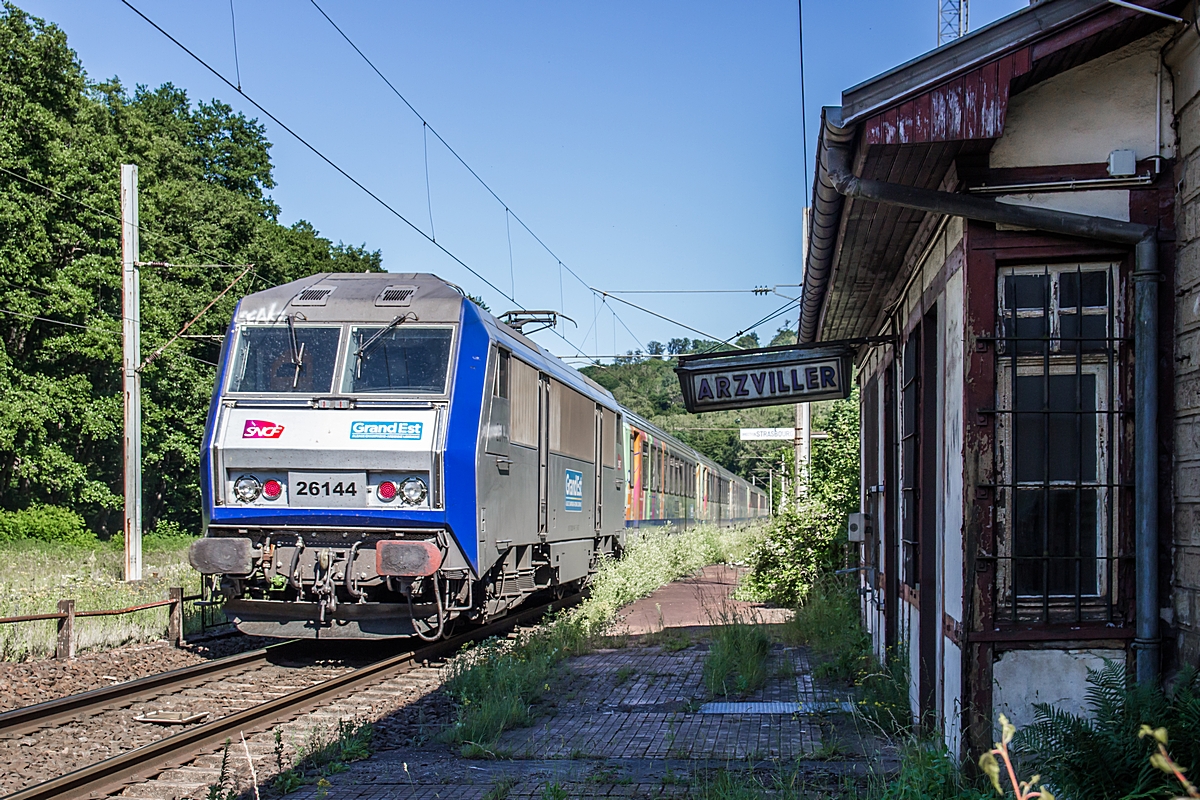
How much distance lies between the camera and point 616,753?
22.6 ft

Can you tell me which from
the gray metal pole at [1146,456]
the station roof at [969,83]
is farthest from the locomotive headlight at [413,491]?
the gray metal pole at [1146,456]

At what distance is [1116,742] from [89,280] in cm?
3141

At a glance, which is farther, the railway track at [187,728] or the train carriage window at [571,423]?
the train carriage window at [571,423]

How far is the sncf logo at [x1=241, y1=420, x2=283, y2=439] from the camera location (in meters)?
9.91

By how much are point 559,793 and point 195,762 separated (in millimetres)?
2554

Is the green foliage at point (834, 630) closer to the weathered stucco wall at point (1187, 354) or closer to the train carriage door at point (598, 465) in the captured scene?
the train carriage door at point (598, 465)

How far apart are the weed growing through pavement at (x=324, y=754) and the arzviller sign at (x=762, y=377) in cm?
336

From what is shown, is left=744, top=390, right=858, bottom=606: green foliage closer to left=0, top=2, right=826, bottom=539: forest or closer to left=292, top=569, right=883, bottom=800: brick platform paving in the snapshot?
left=292, top=569, right=883, bottom=800: brick platform paving

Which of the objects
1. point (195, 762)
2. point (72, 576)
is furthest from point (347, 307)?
point (72, 576)

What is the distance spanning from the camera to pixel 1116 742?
4.32m

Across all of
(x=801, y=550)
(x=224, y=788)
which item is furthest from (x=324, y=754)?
(x=801, y=550)

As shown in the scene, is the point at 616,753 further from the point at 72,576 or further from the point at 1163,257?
the point at 72,576

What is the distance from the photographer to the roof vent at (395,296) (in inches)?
412

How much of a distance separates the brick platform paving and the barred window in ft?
4.68
